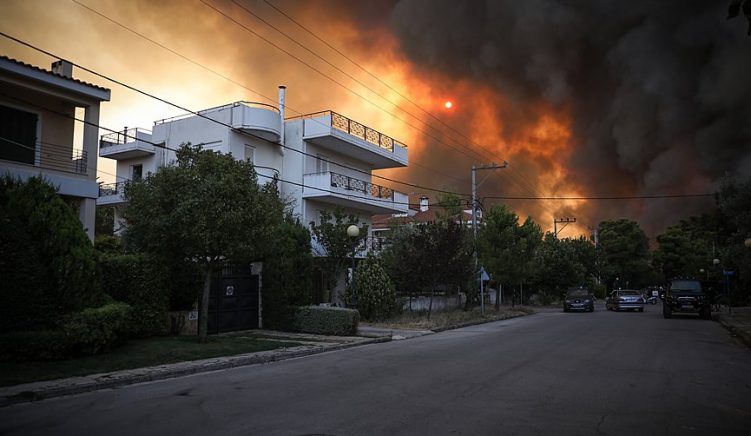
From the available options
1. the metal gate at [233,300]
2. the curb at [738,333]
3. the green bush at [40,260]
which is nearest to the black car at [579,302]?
the curb at [738,333]

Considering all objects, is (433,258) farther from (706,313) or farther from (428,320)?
(706,313)

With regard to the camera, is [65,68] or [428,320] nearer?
[65,68]

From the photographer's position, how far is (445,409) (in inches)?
295

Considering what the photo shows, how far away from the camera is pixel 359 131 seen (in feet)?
107

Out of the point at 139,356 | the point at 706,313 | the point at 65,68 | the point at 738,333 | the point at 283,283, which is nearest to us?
the point at 139,356

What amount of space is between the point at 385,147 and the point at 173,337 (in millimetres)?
21965

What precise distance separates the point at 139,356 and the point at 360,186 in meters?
22.0

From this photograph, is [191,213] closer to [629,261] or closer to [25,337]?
[25,337]

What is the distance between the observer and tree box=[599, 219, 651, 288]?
263 ft

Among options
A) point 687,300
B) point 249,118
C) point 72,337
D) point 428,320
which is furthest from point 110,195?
point 687,300

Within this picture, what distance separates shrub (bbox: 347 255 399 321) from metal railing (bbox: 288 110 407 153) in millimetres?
9724

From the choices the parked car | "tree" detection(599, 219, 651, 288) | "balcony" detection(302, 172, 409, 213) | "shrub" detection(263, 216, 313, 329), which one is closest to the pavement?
"shrub" detection(263, 216, 313, 329)

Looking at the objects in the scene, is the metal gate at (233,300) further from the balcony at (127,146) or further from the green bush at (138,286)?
the balcony at (127,146)

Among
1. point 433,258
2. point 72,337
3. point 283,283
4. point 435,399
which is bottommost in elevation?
point 435,399
